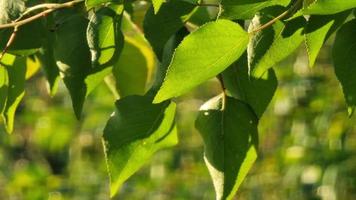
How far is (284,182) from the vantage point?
2.88 meters

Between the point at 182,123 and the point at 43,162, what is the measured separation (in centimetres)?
209

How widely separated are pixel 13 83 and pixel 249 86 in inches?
10.2

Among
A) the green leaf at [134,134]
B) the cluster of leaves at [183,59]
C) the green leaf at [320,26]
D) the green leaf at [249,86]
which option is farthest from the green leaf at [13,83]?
the green leaf at [320,26]

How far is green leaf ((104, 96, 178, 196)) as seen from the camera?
0.93 m

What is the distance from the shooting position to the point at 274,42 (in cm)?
81

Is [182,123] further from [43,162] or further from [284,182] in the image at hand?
[43,162]

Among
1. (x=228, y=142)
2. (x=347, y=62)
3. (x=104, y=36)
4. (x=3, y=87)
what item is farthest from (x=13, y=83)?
(x=347, y=62)

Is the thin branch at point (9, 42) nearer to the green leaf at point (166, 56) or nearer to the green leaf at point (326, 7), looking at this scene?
the green leaf at point (166, 56)

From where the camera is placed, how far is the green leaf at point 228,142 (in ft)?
2.84

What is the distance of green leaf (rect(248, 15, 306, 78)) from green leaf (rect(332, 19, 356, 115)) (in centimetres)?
4

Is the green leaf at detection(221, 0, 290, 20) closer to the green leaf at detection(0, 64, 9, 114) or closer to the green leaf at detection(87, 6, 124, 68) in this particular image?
the green leaf at detection(87, 6, 124, 68)

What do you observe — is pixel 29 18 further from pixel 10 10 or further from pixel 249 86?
pixel 249 86

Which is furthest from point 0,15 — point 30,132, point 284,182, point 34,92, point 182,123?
point 30,132

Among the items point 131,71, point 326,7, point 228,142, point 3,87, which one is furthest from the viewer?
point 131,71
